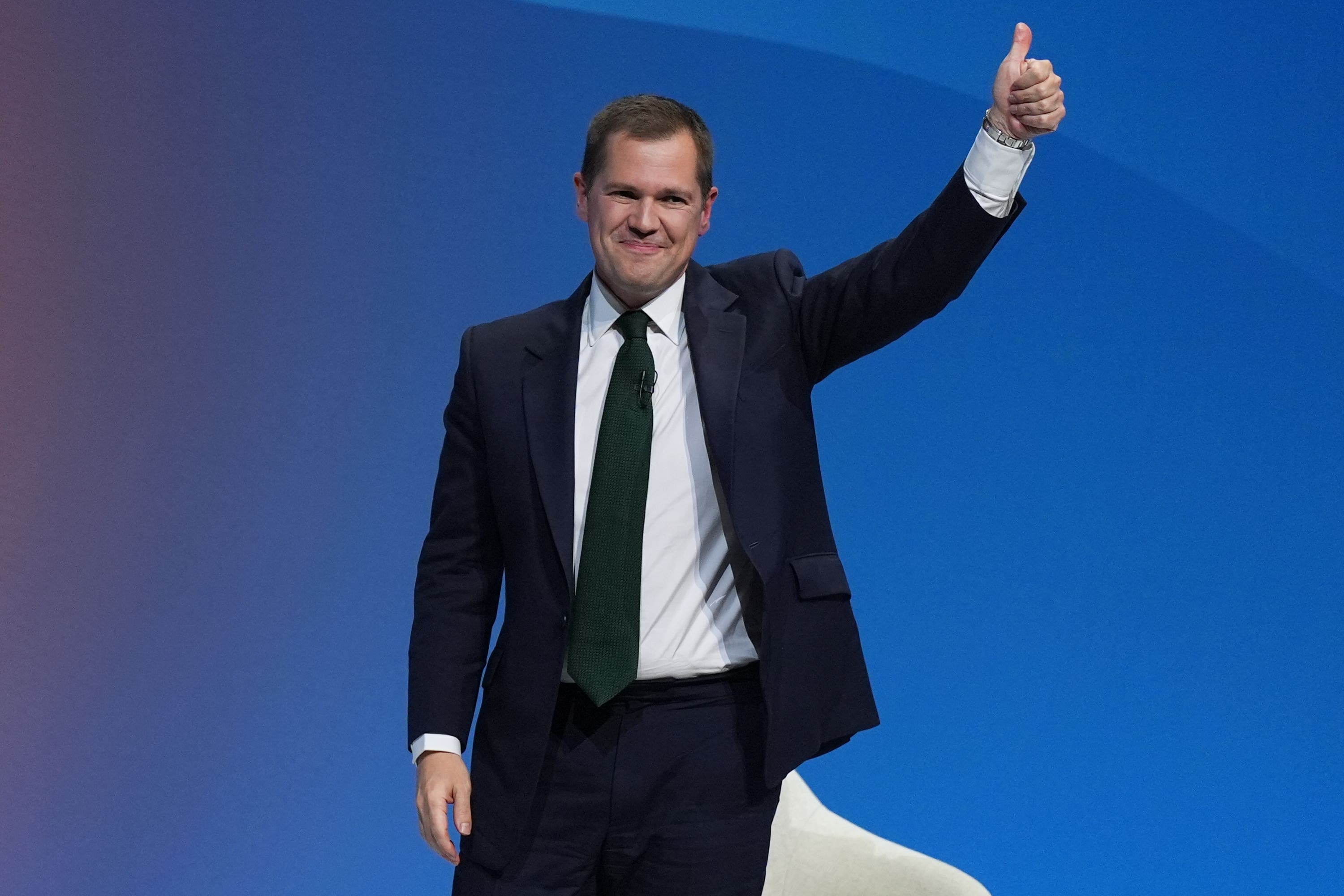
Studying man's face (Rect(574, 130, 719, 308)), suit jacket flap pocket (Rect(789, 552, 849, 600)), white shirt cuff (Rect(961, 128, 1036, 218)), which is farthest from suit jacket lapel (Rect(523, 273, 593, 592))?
white shirt cuff (Rect(961, 128, 1036, 218))

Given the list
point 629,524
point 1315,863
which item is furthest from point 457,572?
point 1315,863

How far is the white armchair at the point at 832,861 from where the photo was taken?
2727 millimetres

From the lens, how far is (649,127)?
5.74ft

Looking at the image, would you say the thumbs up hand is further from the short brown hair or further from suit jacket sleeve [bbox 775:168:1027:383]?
the short brown hair

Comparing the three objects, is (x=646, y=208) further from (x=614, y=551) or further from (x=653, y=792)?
(x=653, y=792)

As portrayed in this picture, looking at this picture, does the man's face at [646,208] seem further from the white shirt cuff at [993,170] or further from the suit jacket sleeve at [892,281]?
the white shirt cuff at [993,170]

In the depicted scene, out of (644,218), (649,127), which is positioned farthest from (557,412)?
(649,127)

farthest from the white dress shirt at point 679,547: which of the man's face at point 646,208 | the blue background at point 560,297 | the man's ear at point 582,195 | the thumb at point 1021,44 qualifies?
the blue background at point 560,297

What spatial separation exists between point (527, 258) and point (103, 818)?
1.58m

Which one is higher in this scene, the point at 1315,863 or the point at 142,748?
the point at 142,748

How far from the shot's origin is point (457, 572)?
1866 mm

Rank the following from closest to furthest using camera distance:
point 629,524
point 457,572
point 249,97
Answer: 1. point 629,524
2. point 457,572
3. point 249,97

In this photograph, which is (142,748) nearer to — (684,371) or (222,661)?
(222,661)

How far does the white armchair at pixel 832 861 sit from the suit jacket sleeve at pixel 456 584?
107cm
